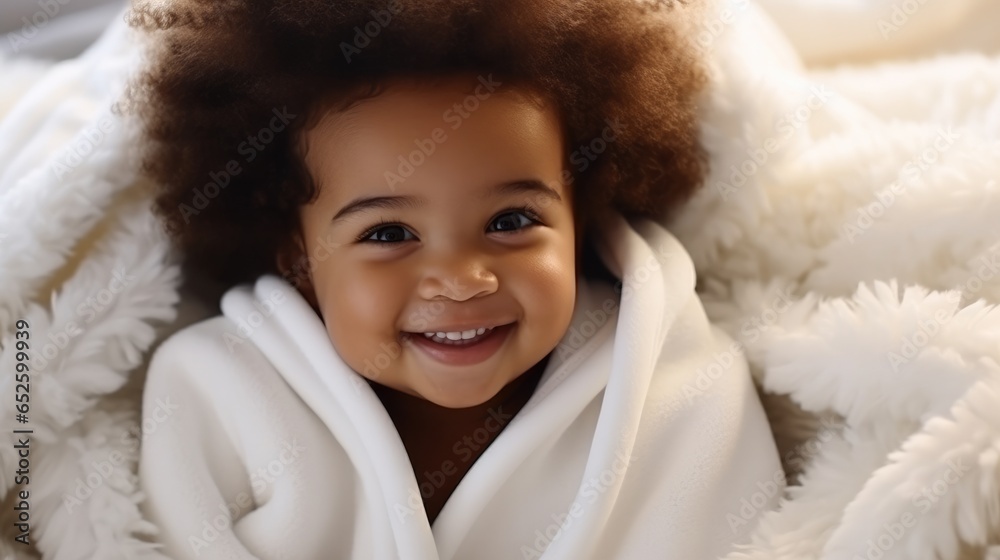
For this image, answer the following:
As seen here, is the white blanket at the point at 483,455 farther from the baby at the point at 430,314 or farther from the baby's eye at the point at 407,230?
the baby's eye at the point at 407,230

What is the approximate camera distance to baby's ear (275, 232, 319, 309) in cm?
107

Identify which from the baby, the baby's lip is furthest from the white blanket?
the baby's lip

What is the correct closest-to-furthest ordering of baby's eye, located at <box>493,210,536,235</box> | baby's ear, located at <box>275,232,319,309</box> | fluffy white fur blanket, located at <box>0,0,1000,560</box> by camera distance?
fluffy white fur blanket, located at <box>0,0,1000,560</box>, baby's eye, located at <box>493,210,536,235</box>, baby's ear, located at <box>275,232,319,309</box>

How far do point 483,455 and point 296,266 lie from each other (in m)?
0.32

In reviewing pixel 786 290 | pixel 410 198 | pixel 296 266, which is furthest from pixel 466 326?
pixel 786 290

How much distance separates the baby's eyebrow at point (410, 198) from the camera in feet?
3.00

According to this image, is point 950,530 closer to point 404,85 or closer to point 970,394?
point 970,394

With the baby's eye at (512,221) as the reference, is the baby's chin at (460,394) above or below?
below

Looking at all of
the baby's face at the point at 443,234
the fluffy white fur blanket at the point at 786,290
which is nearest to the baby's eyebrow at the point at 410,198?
the baby's face at the point at 443,234

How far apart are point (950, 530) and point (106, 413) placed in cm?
85

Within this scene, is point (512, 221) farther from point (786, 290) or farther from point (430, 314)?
point (786, 290)

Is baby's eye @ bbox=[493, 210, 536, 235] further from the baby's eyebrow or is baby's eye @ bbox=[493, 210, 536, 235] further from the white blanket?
the white blanket

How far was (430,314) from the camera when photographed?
3.04 ft

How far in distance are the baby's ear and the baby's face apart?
0.08 meters
